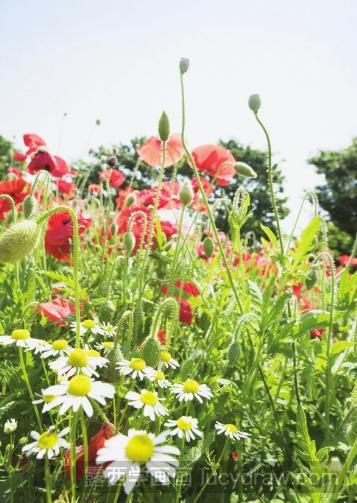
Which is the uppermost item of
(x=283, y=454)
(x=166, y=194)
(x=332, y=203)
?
(x=332, y=203)

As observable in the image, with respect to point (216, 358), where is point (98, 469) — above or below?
below

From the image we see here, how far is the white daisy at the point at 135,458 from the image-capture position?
0.52m

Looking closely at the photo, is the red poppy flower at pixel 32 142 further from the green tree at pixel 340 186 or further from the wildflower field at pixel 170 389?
the green tree at pixel 340 186

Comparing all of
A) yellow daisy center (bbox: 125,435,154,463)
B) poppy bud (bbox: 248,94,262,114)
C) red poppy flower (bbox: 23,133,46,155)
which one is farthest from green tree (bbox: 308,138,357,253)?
yellow daisy center (bbox: 125,435,154,463)

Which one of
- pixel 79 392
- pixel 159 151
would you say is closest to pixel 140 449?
pixel 79 392

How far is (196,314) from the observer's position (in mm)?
1344

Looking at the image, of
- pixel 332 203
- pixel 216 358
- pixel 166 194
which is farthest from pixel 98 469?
pixel 332 203

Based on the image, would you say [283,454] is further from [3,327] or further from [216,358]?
[3,327]

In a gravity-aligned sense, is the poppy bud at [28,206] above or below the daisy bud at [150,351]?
above

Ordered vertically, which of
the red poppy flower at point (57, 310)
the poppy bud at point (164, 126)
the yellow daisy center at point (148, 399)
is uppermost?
the poppy bud at point (164, 126)

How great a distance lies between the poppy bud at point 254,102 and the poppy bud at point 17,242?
577 millimetres

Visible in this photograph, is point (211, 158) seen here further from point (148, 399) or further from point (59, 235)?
point (148, 399)

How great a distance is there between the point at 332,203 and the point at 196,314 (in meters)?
19.9

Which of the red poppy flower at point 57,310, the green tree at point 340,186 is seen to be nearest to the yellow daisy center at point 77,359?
the red poppy flower at point 57,310
